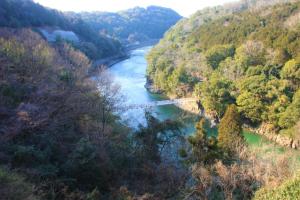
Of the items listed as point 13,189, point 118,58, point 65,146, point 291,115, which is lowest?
point 118,58

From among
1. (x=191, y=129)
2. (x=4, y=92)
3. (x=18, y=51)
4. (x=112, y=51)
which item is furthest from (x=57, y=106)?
(x=112, y=51)

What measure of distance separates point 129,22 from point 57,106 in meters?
69.4

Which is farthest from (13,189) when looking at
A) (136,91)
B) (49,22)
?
(49,22)

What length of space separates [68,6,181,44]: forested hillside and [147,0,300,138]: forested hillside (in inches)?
1442

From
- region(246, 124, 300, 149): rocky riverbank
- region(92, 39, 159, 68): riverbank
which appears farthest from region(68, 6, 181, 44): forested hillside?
region(246, 124, 300, 149): rocky riverbank

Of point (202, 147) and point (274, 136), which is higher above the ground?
point (202, 147)

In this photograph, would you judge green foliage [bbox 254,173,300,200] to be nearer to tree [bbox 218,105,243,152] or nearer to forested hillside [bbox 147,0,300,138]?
tree [bbox 218,105,243,152]

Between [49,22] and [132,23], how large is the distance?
4079 cm

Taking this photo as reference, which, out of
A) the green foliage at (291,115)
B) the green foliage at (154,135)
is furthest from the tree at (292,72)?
the green foliage at (154,135)

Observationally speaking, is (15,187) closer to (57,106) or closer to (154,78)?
(57,106)

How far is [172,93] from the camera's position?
3023 cm

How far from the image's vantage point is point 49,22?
39.7m

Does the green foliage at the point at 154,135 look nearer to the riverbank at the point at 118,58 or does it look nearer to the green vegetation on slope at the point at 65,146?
the green vegetation on slope at the point at 65,146

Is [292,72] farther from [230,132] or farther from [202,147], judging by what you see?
[202,147]
